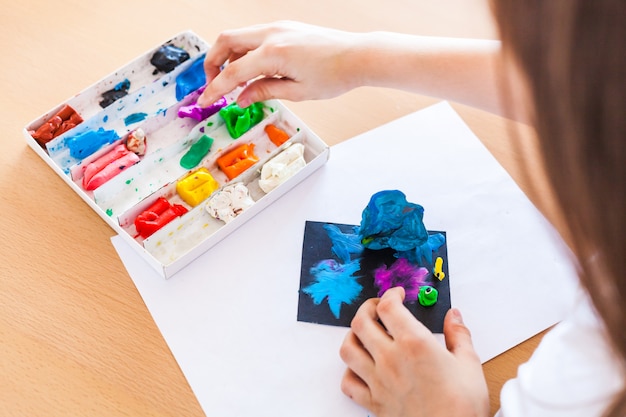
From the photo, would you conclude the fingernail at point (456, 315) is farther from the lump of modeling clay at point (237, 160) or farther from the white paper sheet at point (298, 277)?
the lump of modeling clay at point (237, 160)

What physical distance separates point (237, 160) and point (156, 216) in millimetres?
136

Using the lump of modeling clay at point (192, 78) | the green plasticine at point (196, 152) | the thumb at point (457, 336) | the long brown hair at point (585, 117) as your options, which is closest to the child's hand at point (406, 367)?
the thumb at point (457, 336)

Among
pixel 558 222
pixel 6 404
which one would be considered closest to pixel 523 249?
pixel 558 222

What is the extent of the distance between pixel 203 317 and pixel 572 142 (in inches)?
19.1

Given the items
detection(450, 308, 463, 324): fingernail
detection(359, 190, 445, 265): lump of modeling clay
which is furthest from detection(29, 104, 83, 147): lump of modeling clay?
detection(450, 308, 463, 324): fingernail

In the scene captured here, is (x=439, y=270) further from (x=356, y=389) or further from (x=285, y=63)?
(x=285, y=63)

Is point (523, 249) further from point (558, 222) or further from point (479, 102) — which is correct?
point (558, 222)

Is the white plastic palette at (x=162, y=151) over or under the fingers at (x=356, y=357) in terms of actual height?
over

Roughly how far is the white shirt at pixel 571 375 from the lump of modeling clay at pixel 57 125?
2.16 ft

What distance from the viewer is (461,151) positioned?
34.9 inches

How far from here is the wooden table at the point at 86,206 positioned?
0.68m

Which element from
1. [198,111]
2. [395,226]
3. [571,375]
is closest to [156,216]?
[198,111]

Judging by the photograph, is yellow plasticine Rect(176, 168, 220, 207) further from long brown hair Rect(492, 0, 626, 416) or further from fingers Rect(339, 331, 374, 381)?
long brown hair Rect(492, 0, 626, 416)

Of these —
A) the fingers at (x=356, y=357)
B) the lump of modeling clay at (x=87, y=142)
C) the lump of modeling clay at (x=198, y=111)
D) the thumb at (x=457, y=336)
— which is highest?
the lump of modeling clay at (x=87, y=142)
